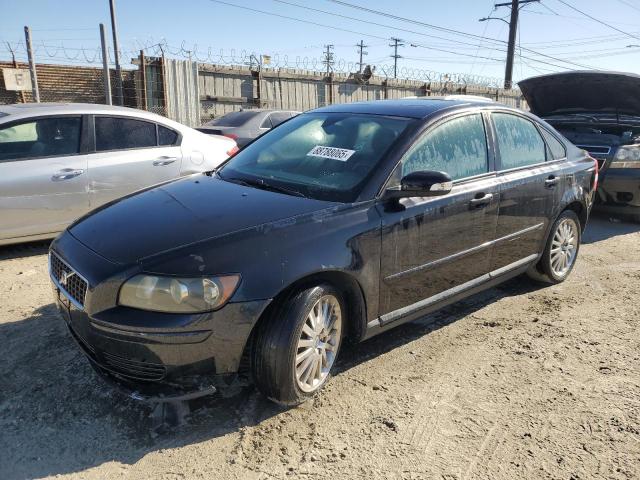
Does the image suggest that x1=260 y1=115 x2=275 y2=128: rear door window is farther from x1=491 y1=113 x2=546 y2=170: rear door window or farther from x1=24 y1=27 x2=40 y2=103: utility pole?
x1=491 y1=113 x2=546 y2=170: rear door window

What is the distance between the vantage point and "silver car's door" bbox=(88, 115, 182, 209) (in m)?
5.51

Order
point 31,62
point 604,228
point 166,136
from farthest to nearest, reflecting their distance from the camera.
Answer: point 31,62, point 604,228, point 166,136

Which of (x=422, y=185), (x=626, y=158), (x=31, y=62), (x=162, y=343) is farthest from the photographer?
(x=31, y=62)

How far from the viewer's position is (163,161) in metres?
5.98

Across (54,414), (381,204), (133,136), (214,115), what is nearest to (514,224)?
(381,204)

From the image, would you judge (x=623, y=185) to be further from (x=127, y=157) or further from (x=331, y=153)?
(x=127, y=157)

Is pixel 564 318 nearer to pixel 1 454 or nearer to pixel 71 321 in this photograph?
pixel 71 321

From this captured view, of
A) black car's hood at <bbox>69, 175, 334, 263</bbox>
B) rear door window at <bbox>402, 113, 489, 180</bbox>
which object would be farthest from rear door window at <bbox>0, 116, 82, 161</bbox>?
rear door window at <bbox>402, 113, 489, 180</bbox>

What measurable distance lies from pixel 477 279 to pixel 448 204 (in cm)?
73

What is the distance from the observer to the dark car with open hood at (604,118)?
24.4 ft

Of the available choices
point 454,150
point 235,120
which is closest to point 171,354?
point 454,150

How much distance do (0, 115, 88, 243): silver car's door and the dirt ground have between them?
1.30 metres

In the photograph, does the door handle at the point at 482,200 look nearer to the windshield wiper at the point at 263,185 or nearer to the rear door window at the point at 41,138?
the windshield wiper at the point at 263,185

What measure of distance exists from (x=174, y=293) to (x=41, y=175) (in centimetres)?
342
